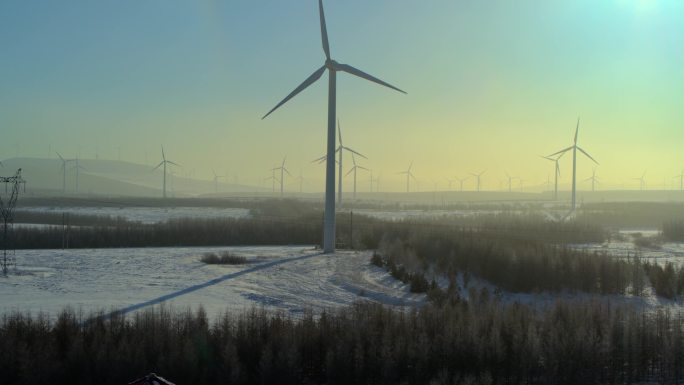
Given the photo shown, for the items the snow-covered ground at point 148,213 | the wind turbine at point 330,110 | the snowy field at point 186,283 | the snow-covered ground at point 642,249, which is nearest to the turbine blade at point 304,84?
the wind turbine at point 330,110

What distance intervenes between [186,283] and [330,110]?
15.5 metres

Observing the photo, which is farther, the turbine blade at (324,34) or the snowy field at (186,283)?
the turbine blade at (324,34)

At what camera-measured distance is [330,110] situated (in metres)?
35.8

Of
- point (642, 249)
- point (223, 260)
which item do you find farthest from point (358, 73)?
point (642, 249)

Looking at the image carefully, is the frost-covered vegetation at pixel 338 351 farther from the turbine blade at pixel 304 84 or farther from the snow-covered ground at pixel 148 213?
the snow-covered ground at pixel 148 213

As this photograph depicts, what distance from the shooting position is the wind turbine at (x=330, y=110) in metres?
34.9

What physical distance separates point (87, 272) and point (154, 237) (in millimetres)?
16070

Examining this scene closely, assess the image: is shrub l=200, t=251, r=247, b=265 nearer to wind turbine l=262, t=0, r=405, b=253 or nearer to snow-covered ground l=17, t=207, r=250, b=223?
wind turbine l=262, t=0, r=405, b=253

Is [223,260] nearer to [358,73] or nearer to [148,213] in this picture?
[358,73]

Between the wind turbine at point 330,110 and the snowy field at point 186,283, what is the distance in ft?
7.52

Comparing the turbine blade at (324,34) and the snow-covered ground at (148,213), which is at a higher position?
the turbine blade at (324,34)

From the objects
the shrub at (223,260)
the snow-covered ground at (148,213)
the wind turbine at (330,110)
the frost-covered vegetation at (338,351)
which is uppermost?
the wind turbine at (330,110)

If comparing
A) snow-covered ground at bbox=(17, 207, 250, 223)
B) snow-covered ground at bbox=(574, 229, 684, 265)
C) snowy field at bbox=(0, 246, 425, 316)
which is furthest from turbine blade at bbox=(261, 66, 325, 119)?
snow-covered ground at bbox=(17, 207, 250, 223)

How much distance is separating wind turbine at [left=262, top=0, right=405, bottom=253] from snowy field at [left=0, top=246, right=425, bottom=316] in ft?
7.52
